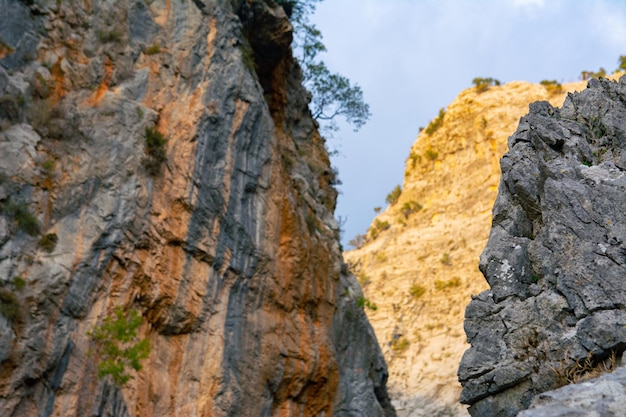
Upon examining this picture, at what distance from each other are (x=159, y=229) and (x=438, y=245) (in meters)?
27.6

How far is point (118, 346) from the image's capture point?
15820 millimetres

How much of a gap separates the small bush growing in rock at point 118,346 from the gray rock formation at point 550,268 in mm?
7355

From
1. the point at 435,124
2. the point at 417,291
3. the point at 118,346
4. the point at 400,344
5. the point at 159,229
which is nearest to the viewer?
the point at 118,346

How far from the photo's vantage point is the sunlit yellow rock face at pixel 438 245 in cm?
3753

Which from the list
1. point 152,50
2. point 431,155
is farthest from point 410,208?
point 152,50

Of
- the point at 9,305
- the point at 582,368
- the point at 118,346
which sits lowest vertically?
the point at 582,368

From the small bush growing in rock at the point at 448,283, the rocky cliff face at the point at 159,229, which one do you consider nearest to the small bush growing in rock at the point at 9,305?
the rocky cliff face at the point at 159,229

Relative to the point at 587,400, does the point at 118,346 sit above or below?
above

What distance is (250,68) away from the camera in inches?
866

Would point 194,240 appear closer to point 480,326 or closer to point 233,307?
point 233,307

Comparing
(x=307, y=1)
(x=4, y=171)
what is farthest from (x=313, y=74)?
(x=4, y=171)

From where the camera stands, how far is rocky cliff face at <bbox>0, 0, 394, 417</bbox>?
15.5 meters

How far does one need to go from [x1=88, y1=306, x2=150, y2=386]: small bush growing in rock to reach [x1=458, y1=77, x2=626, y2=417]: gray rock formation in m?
7.36

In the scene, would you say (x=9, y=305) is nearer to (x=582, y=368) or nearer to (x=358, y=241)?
(x=582, y=368)
